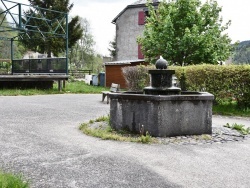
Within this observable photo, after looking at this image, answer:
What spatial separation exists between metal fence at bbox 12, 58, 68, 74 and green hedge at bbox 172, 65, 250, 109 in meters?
10.2

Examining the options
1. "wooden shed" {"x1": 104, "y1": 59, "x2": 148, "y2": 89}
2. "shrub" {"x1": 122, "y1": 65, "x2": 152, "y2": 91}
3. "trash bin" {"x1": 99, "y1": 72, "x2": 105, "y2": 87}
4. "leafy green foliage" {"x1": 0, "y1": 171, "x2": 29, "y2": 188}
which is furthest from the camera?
"trash bin" {"x1": 99, "y1": 72, "x2": 105, "y2": 87}

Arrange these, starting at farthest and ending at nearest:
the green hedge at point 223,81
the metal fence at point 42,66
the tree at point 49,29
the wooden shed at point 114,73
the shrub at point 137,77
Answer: the tree at point 49,29, the wooden shed at point 114,73, the metal fence at point 42,66, the shrub at point 137,77, the green hedge at point 223,81

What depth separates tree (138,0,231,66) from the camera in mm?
17781

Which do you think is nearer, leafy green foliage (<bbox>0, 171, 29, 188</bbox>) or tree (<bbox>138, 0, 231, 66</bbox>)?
leafy green foliage (<bbox>0, 171, 29, 188</bbox>)

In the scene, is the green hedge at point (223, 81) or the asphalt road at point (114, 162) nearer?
the asphalt road at point (114, 162)

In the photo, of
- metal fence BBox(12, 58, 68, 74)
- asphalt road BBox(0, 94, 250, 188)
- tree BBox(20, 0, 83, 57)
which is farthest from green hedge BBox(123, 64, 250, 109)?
tree BBox(20, 0, 83, 57)

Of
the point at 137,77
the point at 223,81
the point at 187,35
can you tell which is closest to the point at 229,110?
the point at 223,81

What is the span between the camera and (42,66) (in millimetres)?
19797

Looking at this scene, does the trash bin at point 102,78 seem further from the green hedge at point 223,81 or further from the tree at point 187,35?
the green hedge at point 223,81

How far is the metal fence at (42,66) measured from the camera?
19.2 metres

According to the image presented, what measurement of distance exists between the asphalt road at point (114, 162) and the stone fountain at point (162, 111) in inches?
30.2

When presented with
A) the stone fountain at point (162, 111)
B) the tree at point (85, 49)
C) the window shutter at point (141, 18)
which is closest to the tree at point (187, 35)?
the window shutter at point (141, 18)

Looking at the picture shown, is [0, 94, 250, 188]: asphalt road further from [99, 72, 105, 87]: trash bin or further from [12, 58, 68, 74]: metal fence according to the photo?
[99, 72, 105, 87]: trash bin

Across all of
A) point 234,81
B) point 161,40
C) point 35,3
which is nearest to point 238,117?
point 234,81
